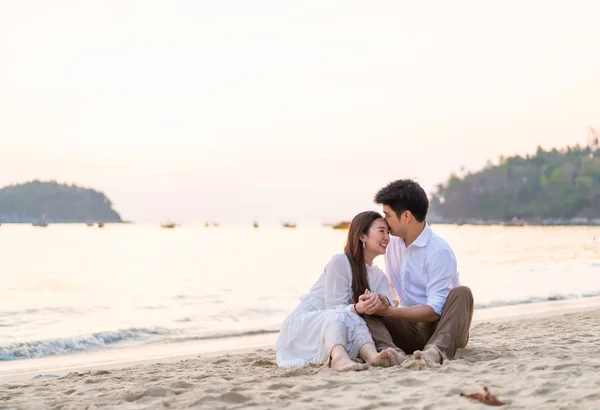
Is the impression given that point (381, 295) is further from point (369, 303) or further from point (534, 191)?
point (534, 191)

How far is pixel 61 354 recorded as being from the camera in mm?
7840

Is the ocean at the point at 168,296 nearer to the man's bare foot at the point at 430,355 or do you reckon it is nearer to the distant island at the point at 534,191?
the man's bare foot at the point at 430,355

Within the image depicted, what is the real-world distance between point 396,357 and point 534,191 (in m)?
138

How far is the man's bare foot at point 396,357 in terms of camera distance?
421 cm

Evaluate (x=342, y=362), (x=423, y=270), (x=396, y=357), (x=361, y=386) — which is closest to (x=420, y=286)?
(x=423, y=270)

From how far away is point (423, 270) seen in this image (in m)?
4.70

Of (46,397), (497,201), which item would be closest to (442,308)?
(46,397)

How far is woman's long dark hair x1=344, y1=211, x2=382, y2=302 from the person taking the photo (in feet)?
14.9

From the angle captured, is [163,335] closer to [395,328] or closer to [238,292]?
[395,328]

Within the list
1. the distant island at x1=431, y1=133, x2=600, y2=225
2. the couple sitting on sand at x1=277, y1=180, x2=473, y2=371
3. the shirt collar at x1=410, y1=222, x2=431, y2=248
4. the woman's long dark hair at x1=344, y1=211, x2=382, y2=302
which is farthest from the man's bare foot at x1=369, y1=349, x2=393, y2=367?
the distant island at x1=431, y1=133, x2=600, y2=225

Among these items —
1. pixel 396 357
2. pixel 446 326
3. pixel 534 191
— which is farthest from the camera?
pixel 534 191

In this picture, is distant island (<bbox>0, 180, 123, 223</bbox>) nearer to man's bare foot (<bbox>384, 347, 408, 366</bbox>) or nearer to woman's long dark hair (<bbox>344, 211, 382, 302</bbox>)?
woman's long dark hair (<bbox>344, 211, 382, 302</bbox>)

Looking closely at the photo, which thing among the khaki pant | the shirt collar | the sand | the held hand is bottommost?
the sand

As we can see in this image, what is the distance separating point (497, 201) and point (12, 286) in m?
130
